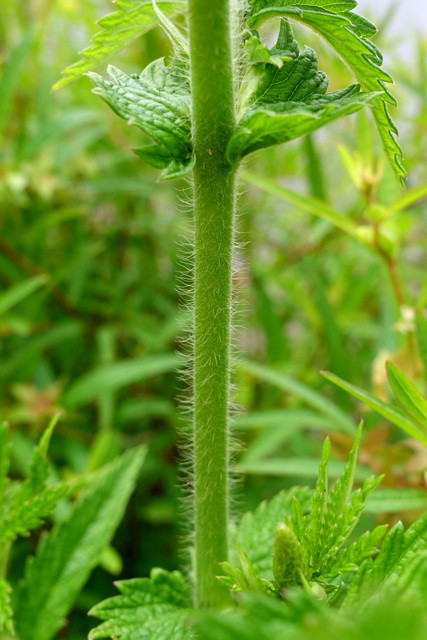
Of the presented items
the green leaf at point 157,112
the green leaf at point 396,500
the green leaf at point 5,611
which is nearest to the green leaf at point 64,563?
the green leaf at point 5,611

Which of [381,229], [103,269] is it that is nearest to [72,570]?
[381,229]

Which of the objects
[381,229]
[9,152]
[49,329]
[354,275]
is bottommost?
[354,275]

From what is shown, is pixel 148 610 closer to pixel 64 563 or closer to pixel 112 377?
pixel 64 563

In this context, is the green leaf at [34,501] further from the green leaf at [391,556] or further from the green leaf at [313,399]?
the green leaf at [313,399]

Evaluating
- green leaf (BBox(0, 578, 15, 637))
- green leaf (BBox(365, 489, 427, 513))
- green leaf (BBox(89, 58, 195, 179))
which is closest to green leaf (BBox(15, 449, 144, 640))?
green leaf (BBox(0, 578, 15, 637))

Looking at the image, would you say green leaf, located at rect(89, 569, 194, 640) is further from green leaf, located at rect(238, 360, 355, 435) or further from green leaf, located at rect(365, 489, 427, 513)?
green leaf, located at rect(238, 360, 355, 435)

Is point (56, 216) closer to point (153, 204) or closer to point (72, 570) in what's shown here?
point (153, 204)
